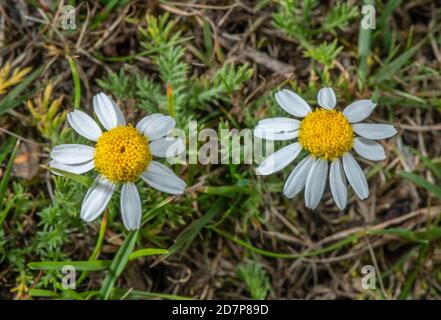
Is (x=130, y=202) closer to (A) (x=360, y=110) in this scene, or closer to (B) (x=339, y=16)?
(A) (x=360, y=110)

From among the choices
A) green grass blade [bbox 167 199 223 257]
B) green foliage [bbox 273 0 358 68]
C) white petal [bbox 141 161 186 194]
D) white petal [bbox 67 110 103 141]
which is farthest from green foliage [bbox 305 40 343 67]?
white petal [bbox 67 110 103 141]

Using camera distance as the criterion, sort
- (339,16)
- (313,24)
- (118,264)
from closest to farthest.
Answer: (118,264) → (339,16) → (313,24)

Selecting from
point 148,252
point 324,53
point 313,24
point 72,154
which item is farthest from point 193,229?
point 313,24

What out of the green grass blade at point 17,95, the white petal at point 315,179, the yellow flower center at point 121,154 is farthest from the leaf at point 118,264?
the green grass blade at point 17,95

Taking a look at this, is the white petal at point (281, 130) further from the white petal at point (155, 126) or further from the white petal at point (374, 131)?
the white petal at point (155, 126)
